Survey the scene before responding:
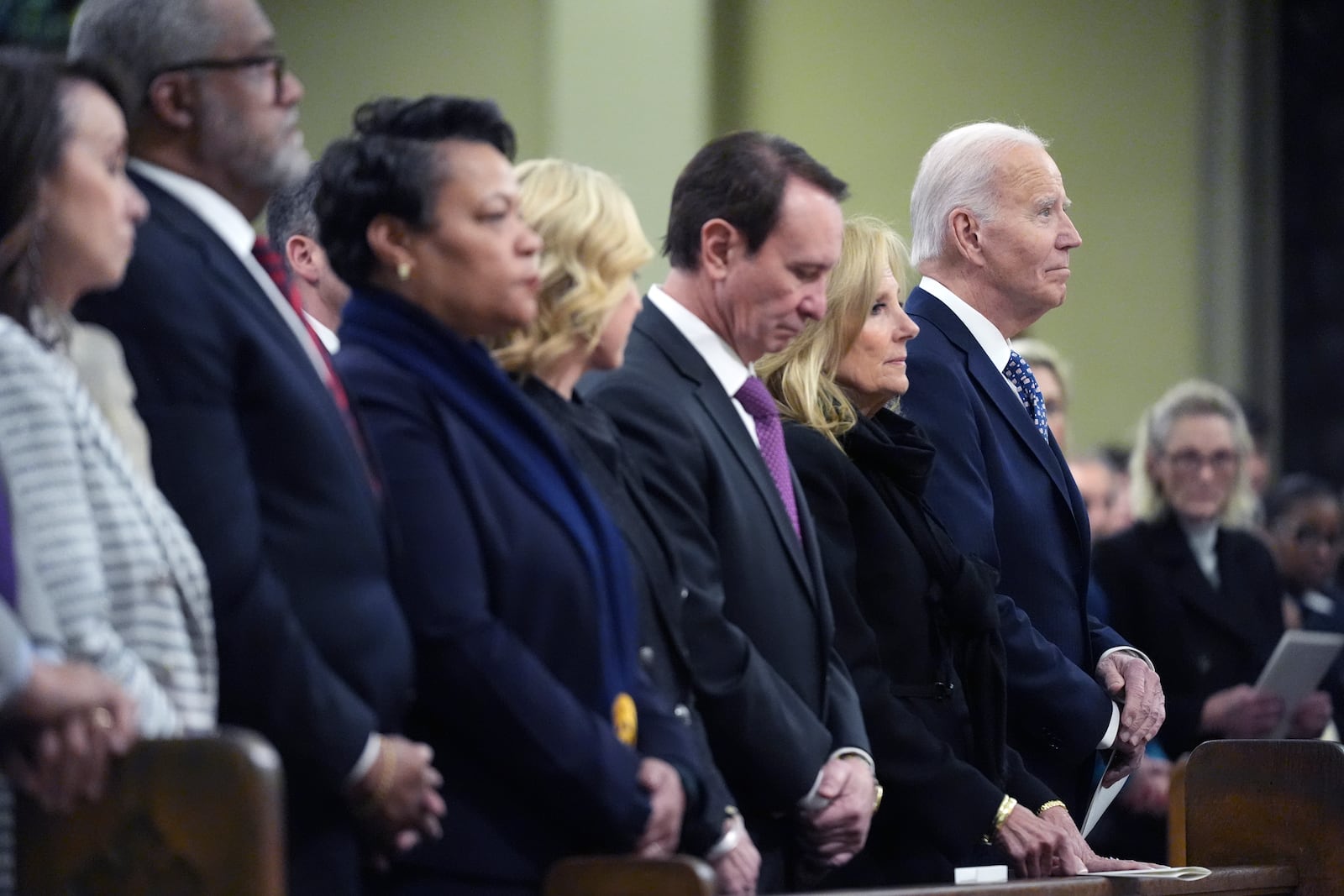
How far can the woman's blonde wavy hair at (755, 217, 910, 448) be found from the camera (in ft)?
11.0

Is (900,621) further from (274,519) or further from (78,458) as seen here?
(78,458)

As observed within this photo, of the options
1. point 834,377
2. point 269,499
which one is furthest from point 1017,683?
point 269,499

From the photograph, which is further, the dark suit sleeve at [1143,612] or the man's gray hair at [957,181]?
the dark suit sleeve at [1143,612]

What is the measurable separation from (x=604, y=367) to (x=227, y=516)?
767mm

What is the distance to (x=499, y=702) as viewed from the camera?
2307 millimetres

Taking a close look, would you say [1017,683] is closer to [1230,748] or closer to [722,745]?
[1230,748]

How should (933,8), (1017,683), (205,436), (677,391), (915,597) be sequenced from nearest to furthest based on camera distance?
(205,436), (677,391), (915,597), (1017,683), (933,8)

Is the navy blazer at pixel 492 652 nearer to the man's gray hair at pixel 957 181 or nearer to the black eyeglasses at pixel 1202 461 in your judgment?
the man's gray hair at pixel 957 181

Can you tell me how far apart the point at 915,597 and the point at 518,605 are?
104cm

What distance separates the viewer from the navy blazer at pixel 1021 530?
3.53 meters

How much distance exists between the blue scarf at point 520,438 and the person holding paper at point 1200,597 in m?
3.14

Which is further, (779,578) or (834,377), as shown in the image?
(834,377)

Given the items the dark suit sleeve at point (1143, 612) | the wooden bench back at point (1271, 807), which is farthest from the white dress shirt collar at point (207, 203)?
the dark suit sleeve at point (1143, 612)

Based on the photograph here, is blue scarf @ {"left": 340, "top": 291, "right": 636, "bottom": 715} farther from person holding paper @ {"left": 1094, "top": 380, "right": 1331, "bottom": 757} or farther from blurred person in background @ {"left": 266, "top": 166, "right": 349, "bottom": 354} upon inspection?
person holding paper @ {"left": 1094, "top": 380, "right": 1331, "bottom": 757}
